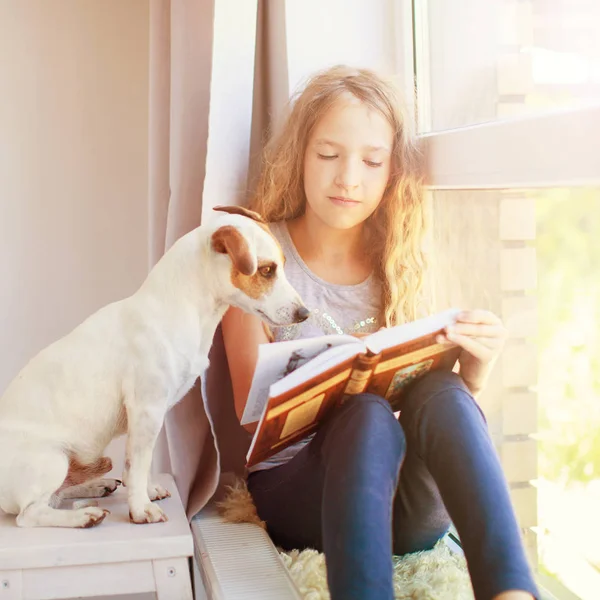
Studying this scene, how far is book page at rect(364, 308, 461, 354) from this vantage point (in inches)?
39.6

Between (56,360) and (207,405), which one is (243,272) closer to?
(56,360)

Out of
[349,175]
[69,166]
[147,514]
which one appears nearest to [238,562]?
[147,514]

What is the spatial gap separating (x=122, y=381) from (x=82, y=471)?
16 centimetres

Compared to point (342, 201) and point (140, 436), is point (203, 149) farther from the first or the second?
point (140, 436)

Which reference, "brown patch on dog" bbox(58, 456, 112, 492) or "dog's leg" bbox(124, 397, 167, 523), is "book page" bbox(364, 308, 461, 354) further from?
"brown patch on dog" bbox(58, 456, 112, 492)

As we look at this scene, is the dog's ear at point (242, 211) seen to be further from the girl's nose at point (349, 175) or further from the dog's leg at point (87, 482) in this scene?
the dog's leg at point (87, 482)

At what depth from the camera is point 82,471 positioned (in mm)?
1147

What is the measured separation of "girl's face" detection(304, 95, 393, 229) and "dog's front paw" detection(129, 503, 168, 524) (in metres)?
0.52

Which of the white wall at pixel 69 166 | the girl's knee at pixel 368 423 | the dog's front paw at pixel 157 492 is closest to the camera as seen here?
the girl's knee at pixel 368 423

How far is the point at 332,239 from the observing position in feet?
4.66

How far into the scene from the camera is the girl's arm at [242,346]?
1.29 metres

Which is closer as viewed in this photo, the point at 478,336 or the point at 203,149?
the point at 478,336

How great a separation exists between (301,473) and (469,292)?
21.9 inches

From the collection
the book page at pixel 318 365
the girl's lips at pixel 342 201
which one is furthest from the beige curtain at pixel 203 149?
the book page at pixel 318 365
